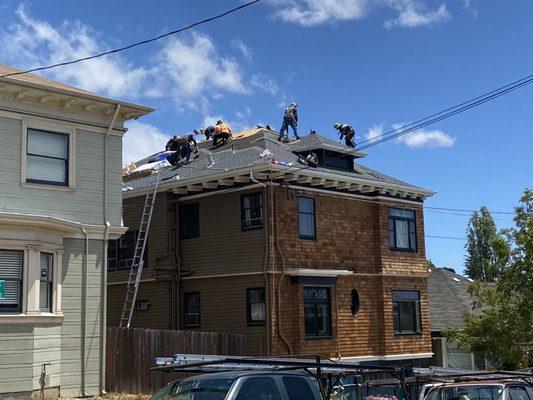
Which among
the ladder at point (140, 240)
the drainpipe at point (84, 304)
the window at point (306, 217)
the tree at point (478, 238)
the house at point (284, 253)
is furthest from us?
the tree at point (478, 238)

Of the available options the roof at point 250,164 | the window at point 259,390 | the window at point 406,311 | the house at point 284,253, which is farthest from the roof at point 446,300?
the window at point 259,390

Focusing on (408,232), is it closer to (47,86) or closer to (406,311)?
(406,311)

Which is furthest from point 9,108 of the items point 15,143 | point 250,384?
point 250,384

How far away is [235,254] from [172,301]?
3.17 meters

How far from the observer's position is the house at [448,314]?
3344 centimetres

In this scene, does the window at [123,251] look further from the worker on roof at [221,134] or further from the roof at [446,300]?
the roof at [446,300]

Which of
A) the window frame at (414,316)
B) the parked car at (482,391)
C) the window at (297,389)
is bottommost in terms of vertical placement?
the parked car at (482,391)

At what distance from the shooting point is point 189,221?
27.5 metres

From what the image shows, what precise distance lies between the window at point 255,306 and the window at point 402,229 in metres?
6.47

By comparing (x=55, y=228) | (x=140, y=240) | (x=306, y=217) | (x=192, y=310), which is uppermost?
(x=306, y=217)

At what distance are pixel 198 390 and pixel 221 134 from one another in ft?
74.7

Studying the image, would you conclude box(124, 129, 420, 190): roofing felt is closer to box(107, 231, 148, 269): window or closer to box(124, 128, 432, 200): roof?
box(124, 128, 432, 200): roof

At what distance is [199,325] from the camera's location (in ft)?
87.0

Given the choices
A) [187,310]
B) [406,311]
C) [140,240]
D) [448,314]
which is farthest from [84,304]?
[448,314]
